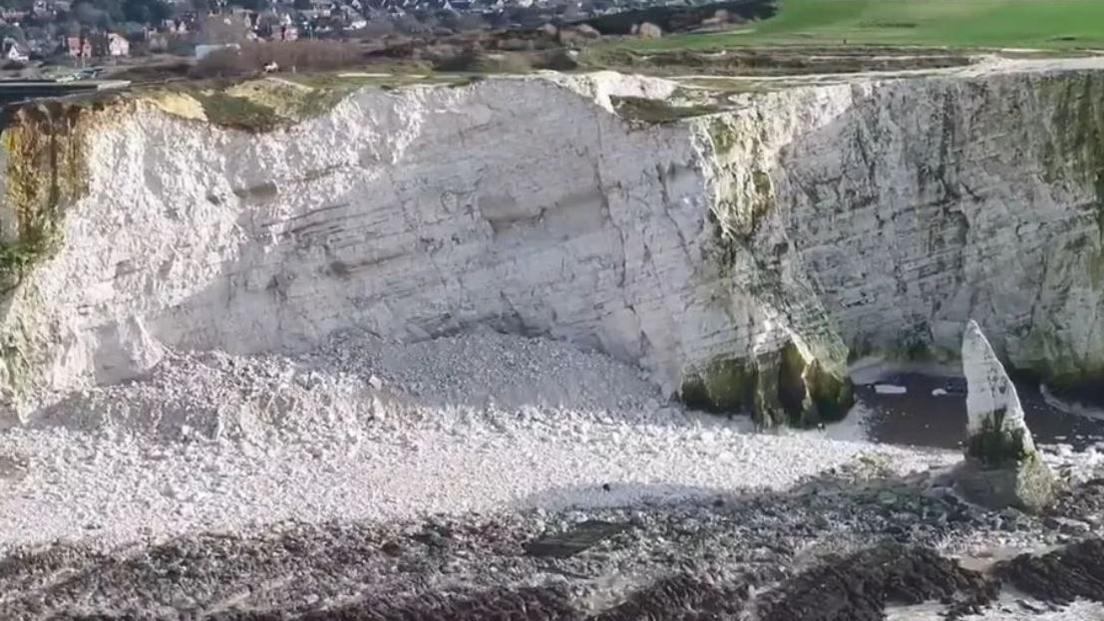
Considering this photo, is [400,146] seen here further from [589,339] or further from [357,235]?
[589,339]

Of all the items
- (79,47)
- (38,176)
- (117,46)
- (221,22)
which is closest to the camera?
(38,176)

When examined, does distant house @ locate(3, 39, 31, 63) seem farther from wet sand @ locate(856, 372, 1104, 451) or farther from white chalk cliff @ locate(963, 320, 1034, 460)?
white chalk cliff @ locate(963, 320, 1034, 460)

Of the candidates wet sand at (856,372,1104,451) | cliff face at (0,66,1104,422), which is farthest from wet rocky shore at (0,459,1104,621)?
cliff face at (0,66,1104,422)

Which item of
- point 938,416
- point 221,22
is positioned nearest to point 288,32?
point 221,22

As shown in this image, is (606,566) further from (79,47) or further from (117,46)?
(117,46)

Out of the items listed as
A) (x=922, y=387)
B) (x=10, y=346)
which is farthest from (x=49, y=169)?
(x=922, y=387)

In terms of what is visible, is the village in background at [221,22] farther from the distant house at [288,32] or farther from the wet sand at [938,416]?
the wet sand at [938,416]
